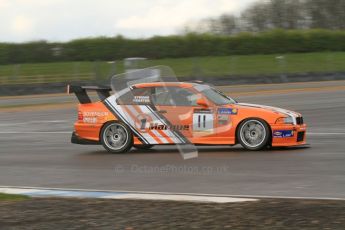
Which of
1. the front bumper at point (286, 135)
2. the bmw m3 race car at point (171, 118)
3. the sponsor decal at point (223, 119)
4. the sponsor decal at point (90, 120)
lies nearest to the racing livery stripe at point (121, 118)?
the bmw m3 race car at point (171, 118)

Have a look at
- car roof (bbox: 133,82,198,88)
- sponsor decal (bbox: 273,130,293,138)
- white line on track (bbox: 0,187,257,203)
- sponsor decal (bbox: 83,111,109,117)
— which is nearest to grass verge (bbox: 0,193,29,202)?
white line on track (bbox: 0,187,257,203)

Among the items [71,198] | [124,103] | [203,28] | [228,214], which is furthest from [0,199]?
[203,28]

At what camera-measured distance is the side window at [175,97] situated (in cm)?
1280

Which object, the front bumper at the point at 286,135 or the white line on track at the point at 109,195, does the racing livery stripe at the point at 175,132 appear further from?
the white line on track at the point at 109,195

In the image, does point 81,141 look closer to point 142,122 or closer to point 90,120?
point 90,120

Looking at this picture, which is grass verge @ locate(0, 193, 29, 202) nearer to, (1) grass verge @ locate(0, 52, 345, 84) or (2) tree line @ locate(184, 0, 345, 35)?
(1) grass verge @ locate(0, 52, 345, 84)

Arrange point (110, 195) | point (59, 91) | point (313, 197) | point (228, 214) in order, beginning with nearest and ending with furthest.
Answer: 1. point (228, 214)
2. point (313, 197)
3. point (110, 195)
4. point (59, 91)

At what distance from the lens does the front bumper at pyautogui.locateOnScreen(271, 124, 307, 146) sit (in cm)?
1234

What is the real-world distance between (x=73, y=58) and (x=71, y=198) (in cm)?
4906

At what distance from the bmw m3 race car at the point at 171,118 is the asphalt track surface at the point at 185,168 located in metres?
0.28

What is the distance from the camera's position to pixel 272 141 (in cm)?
1244

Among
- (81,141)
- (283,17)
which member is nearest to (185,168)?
(81,141)

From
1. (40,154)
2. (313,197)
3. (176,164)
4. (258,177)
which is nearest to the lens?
(313,197)

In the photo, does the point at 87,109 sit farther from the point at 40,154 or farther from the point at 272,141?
the point at 272,141
